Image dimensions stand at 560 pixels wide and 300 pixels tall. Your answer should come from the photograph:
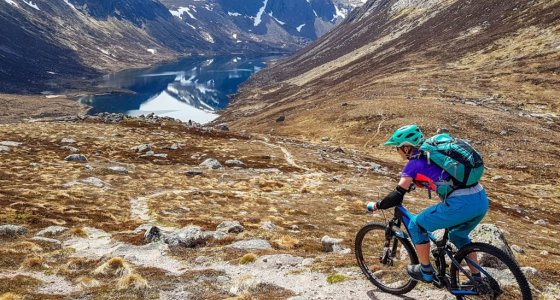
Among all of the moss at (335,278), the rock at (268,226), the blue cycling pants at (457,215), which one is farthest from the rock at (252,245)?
the blue cycling pants at (457,215)

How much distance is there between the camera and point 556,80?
82125mm

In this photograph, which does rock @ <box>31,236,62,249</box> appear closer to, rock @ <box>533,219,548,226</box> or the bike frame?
the bike frame

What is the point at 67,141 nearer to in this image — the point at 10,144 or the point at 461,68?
the point at 10,144

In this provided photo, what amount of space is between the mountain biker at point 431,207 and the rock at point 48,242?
12.2 meters

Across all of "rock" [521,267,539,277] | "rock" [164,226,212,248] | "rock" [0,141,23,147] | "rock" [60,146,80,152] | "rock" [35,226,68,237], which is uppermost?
"rock" [521,267,539,277]

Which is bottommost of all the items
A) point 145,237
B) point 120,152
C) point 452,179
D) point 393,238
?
point 120,152

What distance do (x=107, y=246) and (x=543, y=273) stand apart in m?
14.0

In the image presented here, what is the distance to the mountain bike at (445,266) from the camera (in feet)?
26.4

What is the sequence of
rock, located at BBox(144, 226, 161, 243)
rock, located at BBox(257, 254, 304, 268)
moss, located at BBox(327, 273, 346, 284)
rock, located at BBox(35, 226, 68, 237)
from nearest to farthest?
moss, located at BBox(327, 273, 346, 284)
rock, located at BBox(257, 254, 304, 268)
rock, located at BBox(144, 226, 161, 243)
rock, located at BBox(35, 226, 68, 237)

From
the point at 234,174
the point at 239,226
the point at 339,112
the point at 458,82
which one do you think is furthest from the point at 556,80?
the point at 239,226

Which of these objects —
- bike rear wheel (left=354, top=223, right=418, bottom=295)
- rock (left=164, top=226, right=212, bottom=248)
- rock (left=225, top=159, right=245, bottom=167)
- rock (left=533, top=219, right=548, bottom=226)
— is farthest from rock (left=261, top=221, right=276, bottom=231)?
rock (left=225, top=159, right=245, bottom=167)

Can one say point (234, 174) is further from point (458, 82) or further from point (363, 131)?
point (458, 82)

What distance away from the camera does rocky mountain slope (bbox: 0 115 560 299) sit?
1134 cm

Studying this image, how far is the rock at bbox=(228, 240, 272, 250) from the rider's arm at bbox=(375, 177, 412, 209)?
650 centimetres
